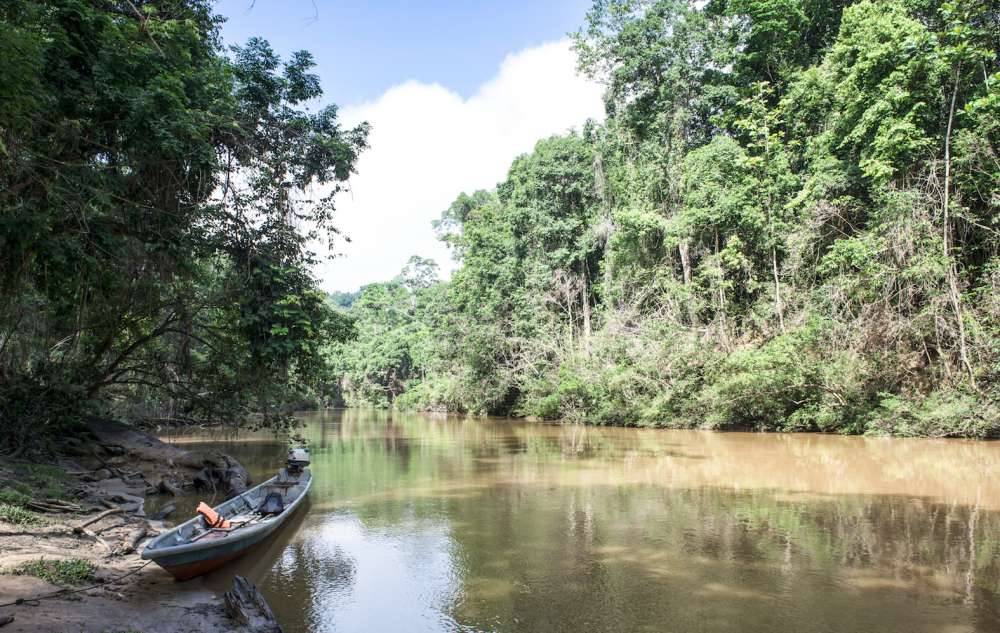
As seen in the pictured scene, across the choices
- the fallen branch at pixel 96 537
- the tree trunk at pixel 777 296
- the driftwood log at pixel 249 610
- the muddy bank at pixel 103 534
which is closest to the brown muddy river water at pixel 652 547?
the driftwood log at pixel 249 610

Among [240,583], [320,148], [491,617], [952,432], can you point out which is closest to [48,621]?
[240,583]

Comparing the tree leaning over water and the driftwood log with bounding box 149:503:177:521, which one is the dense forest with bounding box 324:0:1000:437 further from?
the driftwood log with bounding box 149:503:177:521

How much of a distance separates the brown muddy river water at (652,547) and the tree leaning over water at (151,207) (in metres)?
3.64

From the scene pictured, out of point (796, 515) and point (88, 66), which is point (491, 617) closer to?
point (796, 515)

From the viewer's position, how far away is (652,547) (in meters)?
7.82

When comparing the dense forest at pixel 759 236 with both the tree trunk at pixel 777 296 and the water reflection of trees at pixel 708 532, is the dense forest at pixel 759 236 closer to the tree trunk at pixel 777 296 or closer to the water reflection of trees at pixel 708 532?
the tree trunk at pixel 777 296

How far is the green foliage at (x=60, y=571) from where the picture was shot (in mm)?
5379

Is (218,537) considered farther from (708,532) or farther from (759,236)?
(759,236)

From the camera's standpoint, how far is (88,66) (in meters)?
7.82

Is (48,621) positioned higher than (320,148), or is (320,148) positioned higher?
(320,148)

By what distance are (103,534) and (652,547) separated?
21.6 feet

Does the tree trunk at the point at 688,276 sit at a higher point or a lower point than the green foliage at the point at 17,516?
higher

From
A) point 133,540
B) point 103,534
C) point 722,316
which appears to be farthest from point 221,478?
point 722,316

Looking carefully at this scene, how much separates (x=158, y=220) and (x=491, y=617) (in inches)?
287
